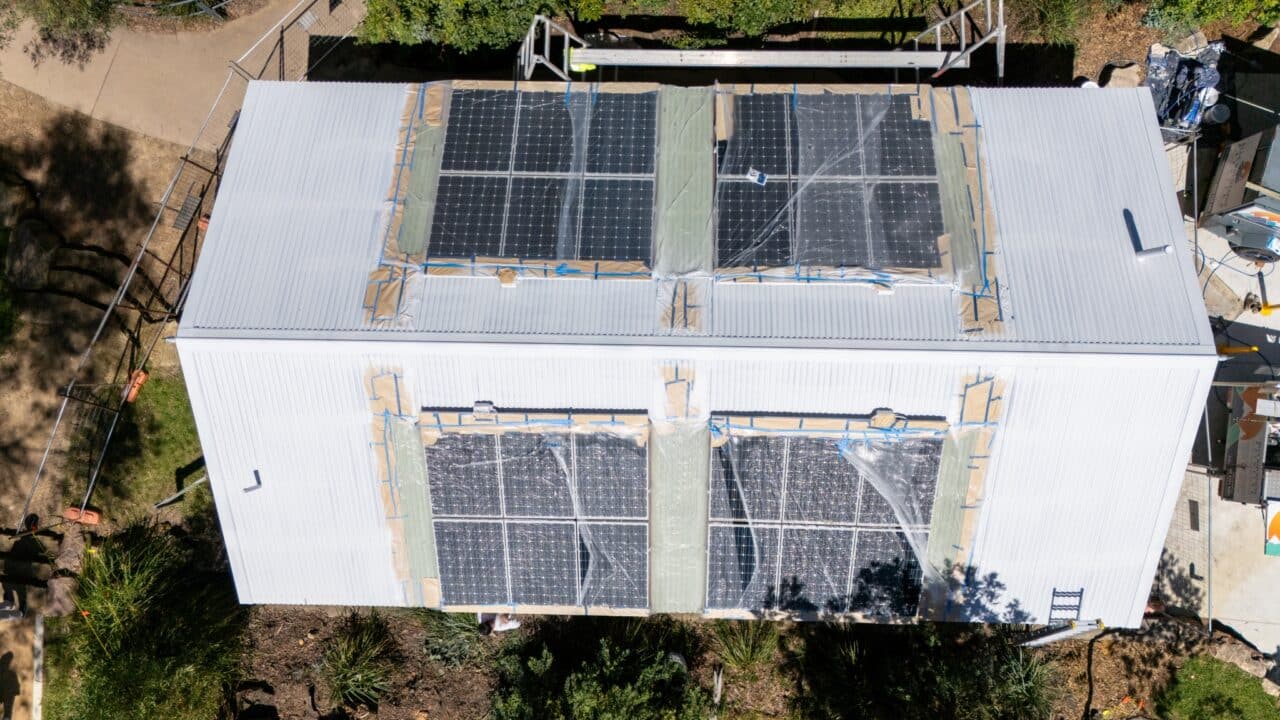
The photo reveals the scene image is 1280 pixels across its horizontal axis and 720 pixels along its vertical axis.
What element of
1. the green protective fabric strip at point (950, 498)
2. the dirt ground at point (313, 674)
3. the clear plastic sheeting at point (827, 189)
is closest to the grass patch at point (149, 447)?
the dirt ground at point (313, 674)

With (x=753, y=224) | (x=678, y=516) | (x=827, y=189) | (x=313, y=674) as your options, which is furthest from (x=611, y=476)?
(x=313, y=674)

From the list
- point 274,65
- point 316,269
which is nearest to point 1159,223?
point 316,269

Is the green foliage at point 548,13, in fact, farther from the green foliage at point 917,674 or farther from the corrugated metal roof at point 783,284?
the green foliage at point 917,674

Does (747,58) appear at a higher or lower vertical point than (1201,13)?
lower

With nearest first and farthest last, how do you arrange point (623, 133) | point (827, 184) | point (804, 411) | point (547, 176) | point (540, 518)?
point (804, 411) < point (827, 184) < point (547, 176) < point (540, 518) < point (623, 133)

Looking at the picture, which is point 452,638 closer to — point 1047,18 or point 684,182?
point 684,182

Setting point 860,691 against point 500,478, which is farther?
point 860,691

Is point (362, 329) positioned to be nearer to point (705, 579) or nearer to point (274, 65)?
point (705, 579)
